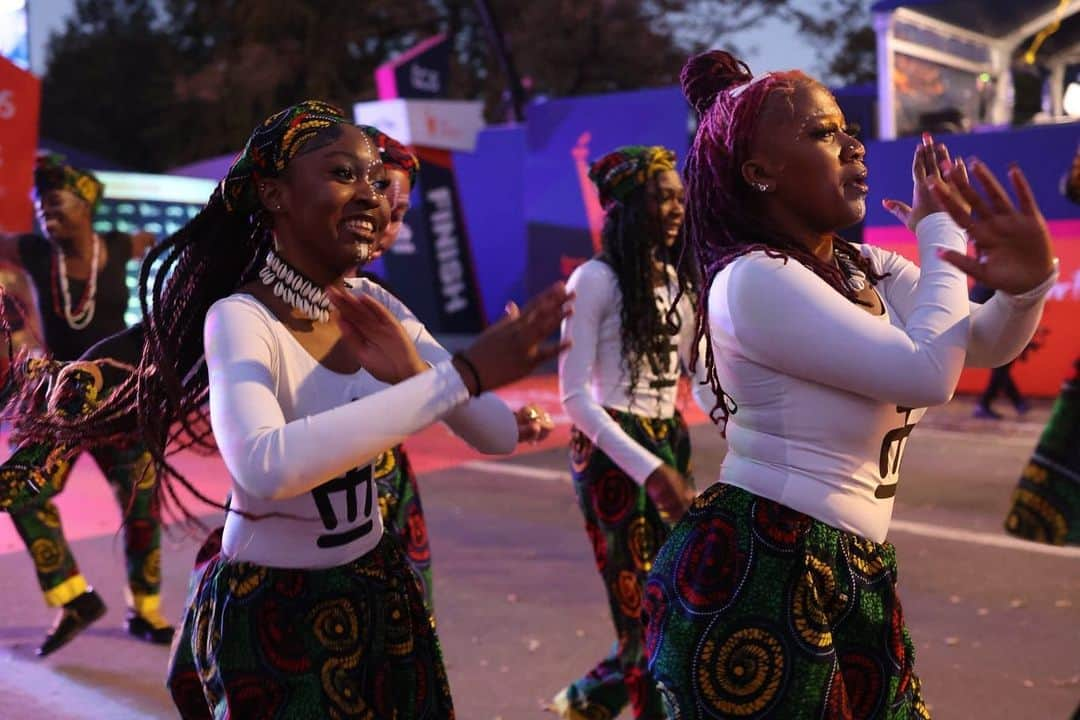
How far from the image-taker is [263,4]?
101ft

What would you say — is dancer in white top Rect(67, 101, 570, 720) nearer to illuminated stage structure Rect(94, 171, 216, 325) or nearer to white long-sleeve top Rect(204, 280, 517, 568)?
white long-sleeve top Rect(204, 280, 517, 568)

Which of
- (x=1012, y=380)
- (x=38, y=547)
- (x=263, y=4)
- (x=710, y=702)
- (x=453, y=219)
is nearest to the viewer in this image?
(x=710, y=702)

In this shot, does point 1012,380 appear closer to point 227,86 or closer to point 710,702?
point 710,702

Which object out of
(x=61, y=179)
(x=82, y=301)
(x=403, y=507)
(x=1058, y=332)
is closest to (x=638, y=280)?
(x=403, y=507)

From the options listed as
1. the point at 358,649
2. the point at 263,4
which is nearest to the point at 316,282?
the point at 358,649

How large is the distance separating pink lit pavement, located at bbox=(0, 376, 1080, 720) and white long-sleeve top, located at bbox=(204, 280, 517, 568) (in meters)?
0.90

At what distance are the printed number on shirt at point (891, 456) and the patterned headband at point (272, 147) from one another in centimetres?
119

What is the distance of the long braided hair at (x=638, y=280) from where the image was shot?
393 cm

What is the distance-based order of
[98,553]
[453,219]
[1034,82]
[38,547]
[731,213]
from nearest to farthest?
[731,213], [38,547], [98,553], [453,219], [1034,82]

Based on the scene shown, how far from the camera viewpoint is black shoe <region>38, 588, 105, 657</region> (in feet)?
16.7

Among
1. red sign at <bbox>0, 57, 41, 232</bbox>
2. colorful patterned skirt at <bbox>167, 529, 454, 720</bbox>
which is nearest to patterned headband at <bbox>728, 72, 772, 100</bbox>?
colorful patterned skirt at <bbox>167, 529, 454, 720</bbox>

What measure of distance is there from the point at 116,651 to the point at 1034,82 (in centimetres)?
2131

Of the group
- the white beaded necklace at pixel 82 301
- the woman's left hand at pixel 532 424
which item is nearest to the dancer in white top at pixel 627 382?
the woman's left hand at pixel 532 424

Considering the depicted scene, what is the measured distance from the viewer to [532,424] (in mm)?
2686
